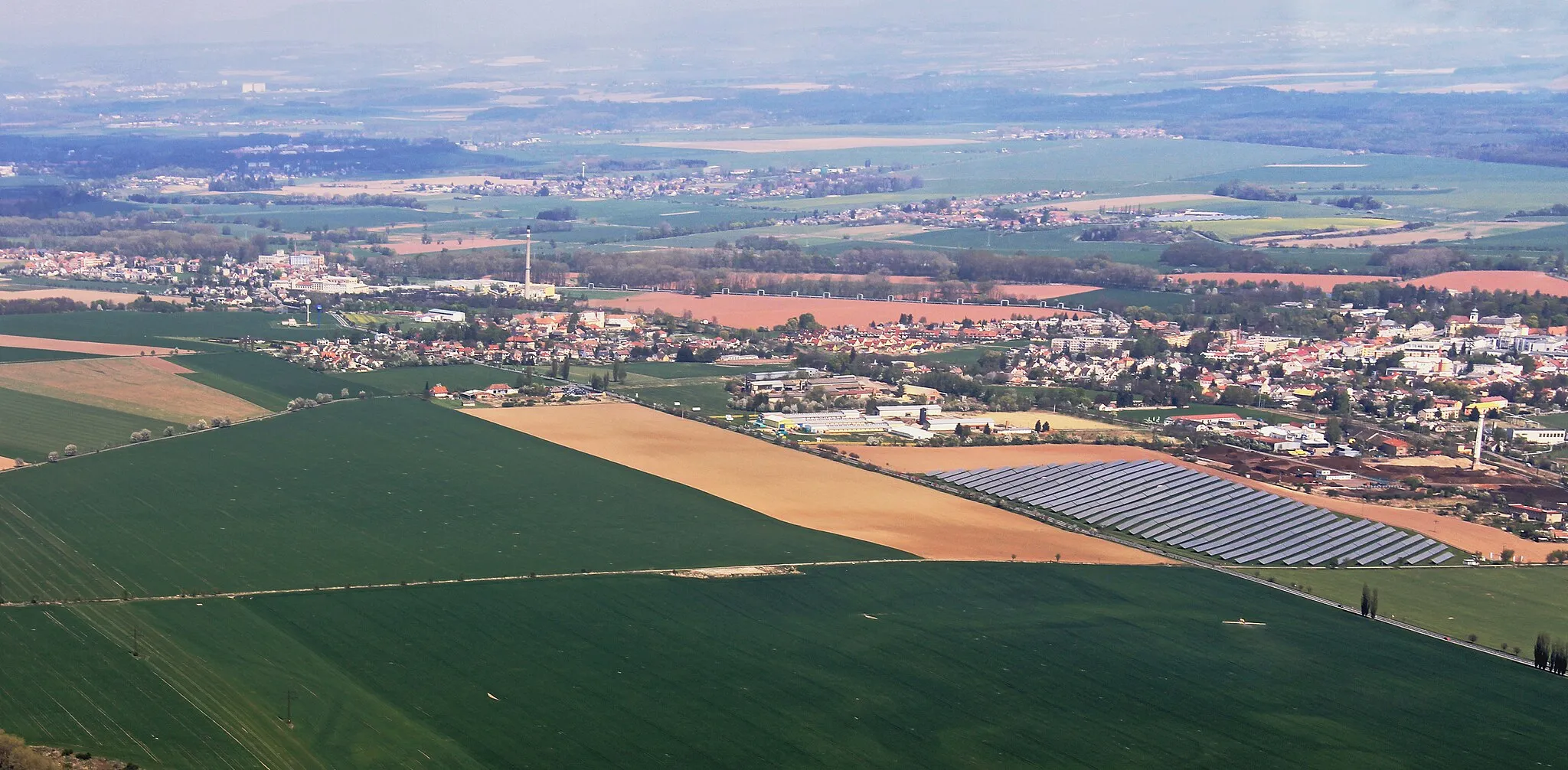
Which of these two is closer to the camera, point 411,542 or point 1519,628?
point 1519,628

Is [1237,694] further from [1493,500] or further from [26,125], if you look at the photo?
[26,125]

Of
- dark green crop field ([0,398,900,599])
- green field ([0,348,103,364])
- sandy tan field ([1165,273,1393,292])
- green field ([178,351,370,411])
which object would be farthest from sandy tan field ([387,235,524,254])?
dark green crop field ([0,398,900,599])

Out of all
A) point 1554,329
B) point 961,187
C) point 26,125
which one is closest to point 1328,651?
point 1554,329

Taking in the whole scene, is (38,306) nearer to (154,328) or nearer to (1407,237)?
(154,328)

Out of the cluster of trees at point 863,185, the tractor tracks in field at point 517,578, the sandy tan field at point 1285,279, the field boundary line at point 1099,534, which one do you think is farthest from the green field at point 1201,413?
the cluster of trees at point 863,185

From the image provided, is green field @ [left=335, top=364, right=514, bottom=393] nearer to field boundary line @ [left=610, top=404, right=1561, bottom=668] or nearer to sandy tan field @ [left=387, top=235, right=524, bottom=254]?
field boundary line @ [left=610, top=404, right=1561, bottom=668]

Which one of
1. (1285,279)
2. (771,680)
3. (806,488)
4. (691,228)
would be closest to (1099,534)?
(806,488)

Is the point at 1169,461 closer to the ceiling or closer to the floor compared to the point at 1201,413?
closer to the ceiling
